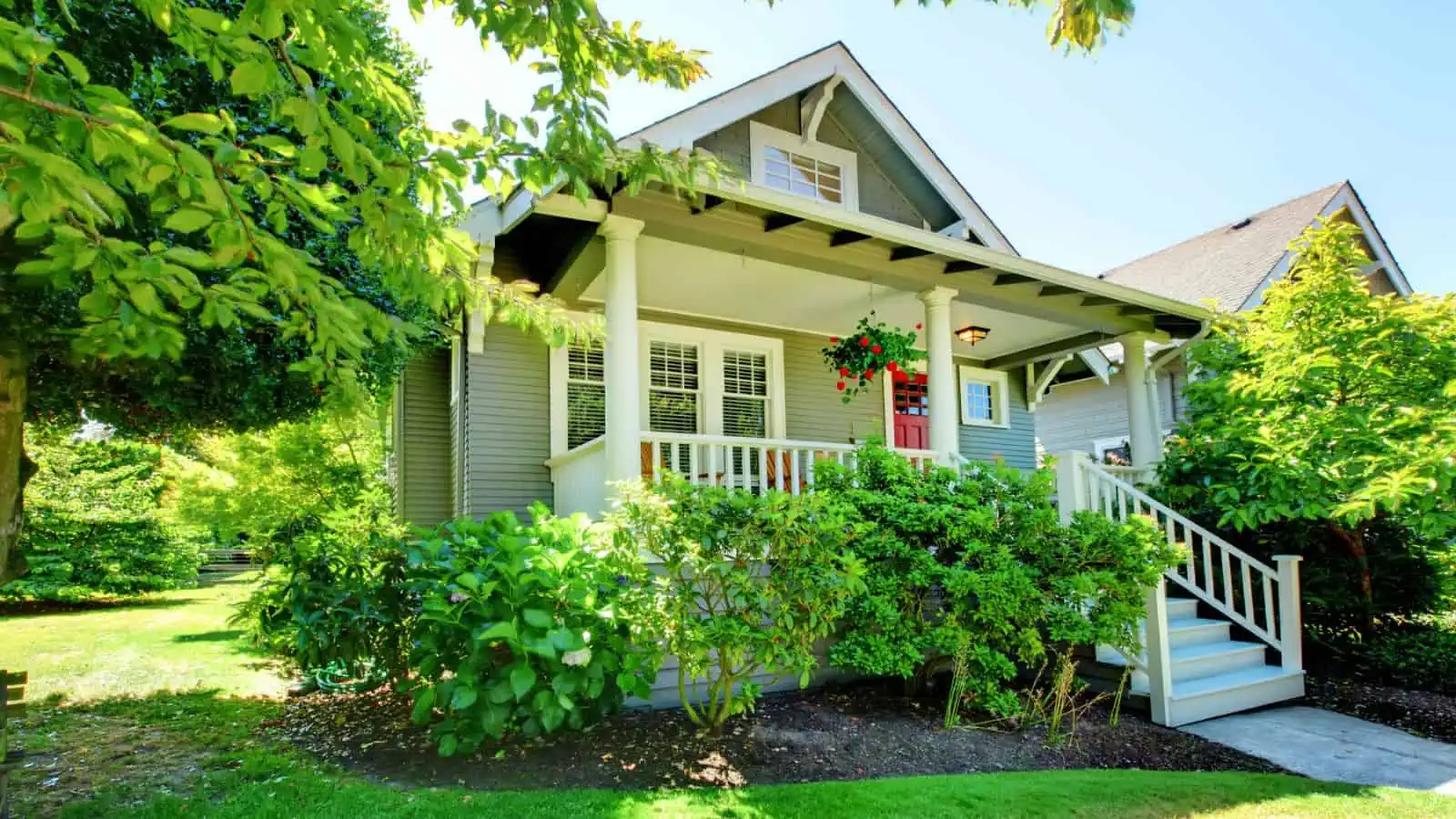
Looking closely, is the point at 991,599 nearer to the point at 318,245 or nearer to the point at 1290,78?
the point at 318,245

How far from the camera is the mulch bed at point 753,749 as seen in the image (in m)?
3.77

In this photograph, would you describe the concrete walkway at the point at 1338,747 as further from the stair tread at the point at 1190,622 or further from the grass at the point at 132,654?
the grass at the point at 132,654

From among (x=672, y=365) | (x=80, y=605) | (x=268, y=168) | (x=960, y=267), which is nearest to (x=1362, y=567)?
(x=960, y=267)

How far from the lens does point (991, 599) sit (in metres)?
4.70

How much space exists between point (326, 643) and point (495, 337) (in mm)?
3807

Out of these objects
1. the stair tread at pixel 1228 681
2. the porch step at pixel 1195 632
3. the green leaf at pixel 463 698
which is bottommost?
the stair tread at pixel 1228 681

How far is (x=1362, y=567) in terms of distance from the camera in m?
6.95

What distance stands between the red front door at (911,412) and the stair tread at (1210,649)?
4.45m

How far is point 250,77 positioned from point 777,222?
473 centimetres

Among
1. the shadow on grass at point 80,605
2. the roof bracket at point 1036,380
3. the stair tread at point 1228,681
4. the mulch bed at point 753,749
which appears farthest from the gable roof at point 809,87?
the shadow on grass at point 80,605

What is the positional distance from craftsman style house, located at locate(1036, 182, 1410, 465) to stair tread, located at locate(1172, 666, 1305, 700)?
5842mm

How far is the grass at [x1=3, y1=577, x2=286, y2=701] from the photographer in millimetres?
5934

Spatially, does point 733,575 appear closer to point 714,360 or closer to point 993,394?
point 714,360

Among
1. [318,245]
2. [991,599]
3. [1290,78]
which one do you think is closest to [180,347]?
[318,245]
